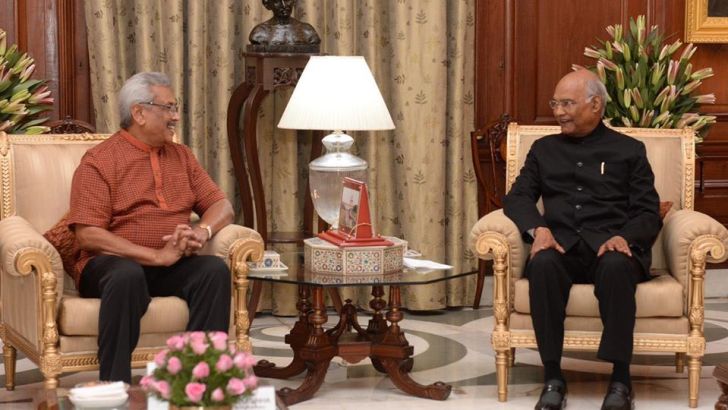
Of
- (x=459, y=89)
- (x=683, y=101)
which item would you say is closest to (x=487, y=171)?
(x=459, y=89)

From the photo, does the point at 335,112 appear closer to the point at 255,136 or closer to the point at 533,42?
the point at 255,136

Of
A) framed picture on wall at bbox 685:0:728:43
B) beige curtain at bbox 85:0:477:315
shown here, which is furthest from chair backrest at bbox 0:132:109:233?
framed picture on wall at bbox 685:0:728:43

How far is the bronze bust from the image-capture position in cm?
613

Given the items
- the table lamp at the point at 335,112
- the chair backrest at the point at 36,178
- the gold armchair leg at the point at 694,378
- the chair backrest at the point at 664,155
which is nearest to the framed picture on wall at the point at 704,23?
the chair backrest at the point at 664,155

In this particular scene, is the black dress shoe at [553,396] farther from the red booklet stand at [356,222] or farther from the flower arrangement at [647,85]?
the flower arrangement at [647,85]

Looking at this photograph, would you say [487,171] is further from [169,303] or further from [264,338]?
[169,303]

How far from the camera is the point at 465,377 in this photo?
5.38 metres

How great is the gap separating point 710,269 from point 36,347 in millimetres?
4098

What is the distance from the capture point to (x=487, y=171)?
23.3ft

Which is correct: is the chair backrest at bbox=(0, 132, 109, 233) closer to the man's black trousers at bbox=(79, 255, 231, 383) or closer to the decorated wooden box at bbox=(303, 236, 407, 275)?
the man's black trousers at bbox=(79, 255, 231, 383)

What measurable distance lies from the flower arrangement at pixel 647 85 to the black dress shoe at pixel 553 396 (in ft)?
5.88

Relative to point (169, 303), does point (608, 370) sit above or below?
below

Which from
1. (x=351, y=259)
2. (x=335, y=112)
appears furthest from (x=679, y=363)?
(x=335, y=112)

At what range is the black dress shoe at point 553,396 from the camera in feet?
15.7
